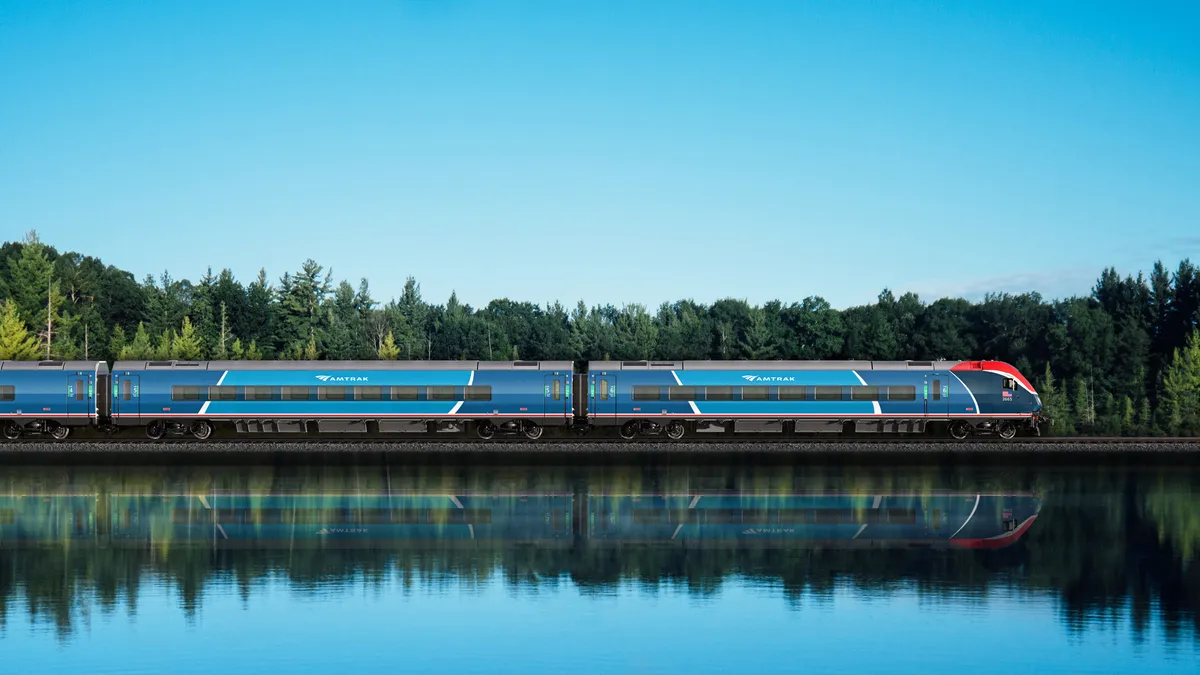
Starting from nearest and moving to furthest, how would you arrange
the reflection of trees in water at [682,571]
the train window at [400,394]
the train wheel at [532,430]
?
the reflection of trees in water at [682,571] < the train window at [400,394] < the train wheel at [532,430]

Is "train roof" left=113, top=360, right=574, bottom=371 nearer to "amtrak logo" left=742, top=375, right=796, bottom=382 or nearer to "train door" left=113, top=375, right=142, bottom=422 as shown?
"train door" left=113, top=375, right=142, bottom=422

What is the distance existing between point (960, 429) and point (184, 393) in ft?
91.7

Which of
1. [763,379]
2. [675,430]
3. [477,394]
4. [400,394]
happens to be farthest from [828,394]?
[400,394]

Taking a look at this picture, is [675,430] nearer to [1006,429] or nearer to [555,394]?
[555,394]

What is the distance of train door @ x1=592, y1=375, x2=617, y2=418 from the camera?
45500 millimetres

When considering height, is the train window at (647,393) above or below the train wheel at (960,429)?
above

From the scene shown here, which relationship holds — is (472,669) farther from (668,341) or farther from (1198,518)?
(668,341)

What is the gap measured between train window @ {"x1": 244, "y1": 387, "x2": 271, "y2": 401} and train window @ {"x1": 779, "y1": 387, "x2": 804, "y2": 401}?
719 inches

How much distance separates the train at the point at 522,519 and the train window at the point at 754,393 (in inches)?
612

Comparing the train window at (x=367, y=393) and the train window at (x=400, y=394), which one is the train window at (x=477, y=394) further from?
the train window at (x=367, y=393)

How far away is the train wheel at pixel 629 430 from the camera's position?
45.1 m

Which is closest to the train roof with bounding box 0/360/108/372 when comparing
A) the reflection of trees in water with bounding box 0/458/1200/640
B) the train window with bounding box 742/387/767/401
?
the train window with bounding box 742/387/767/401

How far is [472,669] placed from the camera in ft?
49.0

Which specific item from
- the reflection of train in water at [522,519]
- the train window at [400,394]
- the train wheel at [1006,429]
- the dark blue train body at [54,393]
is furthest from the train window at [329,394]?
the train wheel at [1006,429]
